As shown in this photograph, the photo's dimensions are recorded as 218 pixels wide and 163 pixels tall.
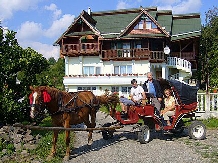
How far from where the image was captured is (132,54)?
3588cm

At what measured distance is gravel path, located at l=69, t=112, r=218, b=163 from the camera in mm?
8844

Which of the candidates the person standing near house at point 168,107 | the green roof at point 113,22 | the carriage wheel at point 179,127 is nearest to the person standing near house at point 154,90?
the person standing near house at point 168,107

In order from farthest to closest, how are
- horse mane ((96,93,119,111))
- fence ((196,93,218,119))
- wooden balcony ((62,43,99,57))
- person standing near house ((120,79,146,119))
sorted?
wooden balcony ((62,43,99,57))
fence ((196,93,218,119))
horse mane ((96,93,119,111))
person standing near house ((120,79,146,119))

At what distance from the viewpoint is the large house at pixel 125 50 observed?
35219mm

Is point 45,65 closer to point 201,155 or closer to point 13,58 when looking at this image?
point 13,58

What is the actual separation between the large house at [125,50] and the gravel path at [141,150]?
73.4ft

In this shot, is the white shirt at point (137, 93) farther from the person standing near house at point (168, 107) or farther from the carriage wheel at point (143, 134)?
the carriage wheel at point (143, 134)

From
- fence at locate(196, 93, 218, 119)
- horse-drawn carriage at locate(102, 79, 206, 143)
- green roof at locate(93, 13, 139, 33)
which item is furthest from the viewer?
green roof at locate(93, 13, 139, 33)

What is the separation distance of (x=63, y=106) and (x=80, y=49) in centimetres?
2838

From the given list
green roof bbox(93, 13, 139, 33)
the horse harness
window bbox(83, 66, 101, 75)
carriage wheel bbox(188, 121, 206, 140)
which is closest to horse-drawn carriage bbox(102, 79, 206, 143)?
carriage wheel bbox(188, 121, 206, 140)

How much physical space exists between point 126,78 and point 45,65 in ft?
71.0

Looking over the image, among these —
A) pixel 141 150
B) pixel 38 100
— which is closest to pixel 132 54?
pixel 141 150

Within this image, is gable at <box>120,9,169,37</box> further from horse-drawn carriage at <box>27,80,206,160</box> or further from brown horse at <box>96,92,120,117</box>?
brown horse at <box>96,92,120,117</box>

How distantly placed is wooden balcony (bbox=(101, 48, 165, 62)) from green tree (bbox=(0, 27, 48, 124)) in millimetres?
23334
